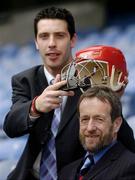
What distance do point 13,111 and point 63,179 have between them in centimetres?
29

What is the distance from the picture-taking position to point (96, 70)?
211cm

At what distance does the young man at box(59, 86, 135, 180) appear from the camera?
6.36 ft

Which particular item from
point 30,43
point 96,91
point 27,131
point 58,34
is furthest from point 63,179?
point 30,43

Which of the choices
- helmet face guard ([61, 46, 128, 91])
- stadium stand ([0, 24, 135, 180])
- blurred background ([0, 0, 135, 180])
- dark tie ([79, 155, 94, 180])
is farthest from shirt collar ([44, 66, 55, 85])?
blurred background ([0, 0, 135, 180])

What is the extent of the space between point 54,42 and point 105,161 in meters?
0.47

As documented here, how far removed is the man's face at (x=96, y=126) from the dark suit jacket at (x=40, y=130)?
8.6 inches

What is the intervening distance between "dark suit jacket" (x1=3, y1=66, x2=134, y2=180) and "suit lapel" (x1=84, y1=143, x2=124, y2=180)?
21cm

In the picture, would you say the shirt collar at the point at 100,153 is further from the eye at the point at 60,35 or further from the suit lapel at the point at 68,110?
the eye at the point at 60,35

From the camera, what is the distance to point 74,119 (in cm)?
220

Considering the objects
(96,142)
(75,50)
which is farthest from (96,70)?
(75,50)

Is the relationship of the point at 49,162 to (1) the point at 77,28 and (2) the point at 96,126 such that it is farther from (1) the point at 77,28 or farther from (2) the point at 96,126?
(1) the point at 77,28

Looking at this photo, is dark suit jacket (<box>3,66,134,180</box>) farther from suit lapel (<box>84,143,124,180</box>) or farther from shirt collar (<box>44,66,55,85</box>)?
suit lapel (<box>84,143,124,180</box>)

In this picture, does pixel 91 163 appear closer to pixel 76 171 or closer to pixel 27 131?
pixel 76 171

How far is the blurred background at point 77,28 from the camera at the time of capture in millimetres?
6848
